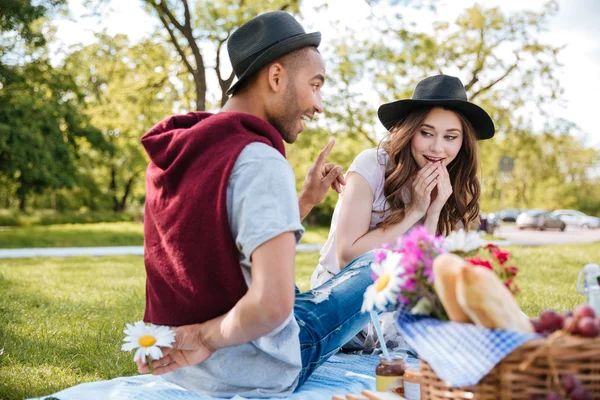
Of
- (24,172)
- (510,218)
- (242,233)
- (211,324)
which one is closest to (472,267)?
(242,233)

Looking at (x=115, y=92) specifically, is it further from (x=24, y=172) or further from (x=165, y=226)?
(x=165, y=226)

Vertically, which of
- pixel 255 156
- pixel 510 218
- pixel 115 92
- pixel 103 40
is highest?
pixel 103 40

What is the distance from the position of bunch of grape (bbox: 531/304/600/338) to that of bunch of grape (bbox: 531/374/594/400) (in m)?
0.13

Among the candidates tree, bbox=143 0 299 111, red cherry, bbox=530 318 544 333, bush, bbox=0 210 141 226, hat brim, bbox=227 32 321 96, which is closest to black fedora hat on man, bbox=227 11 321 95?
hat brim, bbox=227 32 321 96

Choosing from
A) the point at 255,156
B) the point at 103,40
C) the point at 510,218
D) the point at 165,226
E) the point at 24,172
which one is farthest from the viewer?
the point at 510,218

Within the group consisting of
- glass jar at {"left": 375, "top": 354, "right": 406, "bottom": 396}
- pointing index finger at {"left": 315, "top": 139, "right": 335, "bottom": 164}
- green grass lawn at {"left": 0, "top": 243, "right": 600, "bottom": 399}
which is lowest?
green grass lawn at {"left": 0, "top": 243, "right": 600, "bottom": 399}

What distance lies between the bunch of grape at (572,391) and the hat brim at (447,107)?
8.26ft

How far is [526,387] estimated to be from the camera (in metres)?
1.77

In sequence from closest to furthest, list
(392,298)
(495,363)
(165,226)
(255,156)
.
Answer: (495,363)
(392,298)
(255,156)
(165,226)

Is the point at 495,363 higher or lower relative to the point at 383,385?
higher

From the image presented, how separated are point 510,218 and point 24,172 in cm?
4387

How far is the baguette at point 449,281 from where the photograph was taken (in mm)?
1861

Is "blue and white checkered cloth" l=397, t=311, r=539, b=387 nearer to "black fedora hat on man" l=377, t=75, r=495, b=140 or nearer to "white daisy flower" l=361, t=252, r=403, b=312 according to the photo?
"white daisy flower" l=361, t=252, r=403, b=312

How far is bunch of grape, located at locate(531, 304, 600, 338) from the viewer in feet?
5.64
